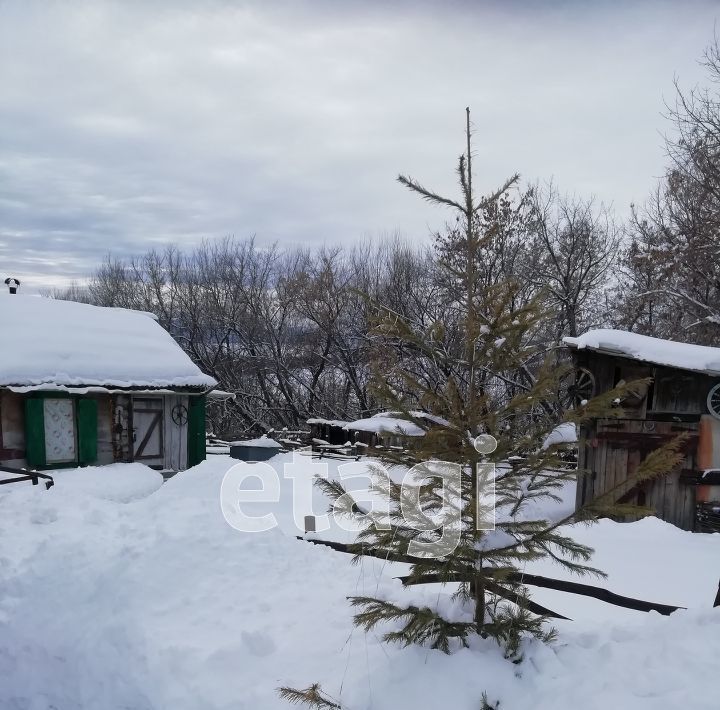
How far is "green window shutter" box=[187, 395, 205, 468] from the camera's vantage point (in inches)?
645

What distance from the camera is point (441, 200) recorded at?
459 centimetres

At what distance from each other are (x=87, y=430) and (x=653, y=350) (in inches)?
498

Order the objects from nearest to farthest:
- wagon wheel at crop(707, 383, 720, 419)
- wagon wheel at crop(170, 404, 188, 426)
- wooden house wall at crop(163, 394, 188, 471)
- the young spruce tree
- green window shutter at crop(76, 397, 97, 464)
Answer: the young spruce tree → wagon wheel at crop(707, 383, 720, 419) → green window shutter at crop(76, 397, 97, 464) → wooden house wall at crop(163, 394, 188, 471) → wagon wheel at crop(170, 404, 188, 426)

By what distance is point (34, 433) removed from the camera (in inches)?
507

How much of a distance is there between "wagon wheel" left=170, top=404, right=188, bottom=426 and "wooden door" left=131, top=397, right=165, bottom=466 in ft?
1.19

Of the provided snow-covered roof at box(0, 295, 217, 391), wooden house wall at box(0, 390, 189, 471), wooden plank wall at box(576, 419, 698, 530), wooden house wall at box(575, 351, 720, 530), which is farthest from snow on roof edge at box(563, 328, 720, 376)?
wooden house wall at box(0, 390, 189, 471)

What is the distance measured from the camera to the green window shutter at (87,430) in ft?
45.0

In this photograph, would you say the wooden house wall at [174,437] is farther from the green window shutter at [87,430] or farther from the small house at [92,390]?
the green window shutter at [87,430]

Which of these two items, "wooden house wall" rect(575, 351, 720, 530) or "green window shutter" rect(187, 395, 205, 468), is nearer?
"wooden house wall" rect(575, 351, 720, 530)

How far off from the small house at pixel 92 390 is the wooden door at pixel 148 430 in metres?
0.03

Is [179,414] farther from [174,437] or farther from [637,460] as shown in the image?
[637,460]

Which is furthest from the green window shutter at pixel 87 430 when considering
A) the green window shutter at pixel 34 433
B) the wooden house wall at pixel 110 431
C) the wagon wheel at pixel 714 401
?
the wagon wheel at pixel 714 401

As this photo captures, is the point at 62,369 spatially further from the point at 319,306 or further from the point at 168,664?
the point at 319,306

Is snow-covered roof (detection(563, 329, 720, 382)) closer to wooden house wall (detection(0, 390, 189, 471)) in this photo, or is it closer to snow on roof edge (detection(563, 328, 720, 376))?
snow on roof edge (detection(563, 328, 720, 376))
